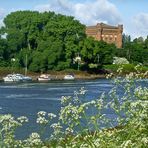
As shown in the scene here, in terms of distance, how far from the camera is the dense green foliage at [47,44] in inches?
3971

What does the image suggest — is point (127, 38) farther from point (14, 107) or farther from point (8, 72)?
point (14, 107)

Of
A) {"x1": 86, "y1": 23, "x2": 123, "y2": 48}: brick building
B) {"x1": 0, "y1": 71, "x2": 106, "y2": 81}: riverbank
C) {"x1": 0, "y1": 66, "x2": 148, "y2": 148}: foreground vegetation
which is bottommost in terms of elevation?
{"x1": 0, "y1": 71, "x2": 106, "y2": 81}: riverbank

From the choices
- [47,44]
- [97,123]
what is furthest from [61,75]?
[97,123]

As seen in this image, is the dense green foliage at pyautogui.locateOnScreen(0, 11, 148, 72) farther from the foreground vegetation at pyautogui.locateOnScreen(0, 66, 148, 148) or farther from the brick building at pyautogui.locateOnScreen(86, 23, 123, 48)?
the foreground vegetation at pyautogui.locateOnScreen(0, 66, 148, 148)

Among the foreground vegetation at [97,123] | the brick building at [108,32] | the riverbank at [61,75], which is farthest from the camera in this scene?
the brick building at [108,32]

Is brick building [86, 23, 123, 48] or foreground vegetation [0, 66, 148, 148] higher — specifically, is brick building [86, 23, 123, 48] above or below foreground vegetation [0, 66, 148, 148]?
above

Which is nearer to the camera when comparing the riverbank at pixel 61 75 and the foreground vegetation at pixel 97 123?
the foreground vegetation at pixel 97 123

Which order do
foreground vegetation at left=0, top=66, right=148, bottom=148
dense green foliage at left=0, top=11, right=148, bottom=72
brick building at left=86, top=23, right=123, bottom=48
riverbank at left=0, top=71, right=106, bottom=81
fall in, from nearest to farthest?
1. foreground vegetation at left=0, top=66, right=148, bottom=148
2. riverbank at left=0, top=71, right=106, bottom=81
3. dense green foliage at left=0, top=11, right=148, bottom=72
4. brick building at left=86, top=23, right=123, bottom=48

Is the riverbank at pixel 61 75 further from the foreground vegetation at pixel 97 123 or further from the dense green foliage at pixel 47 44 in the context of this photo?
the foreground vegetation at pixel 97 123

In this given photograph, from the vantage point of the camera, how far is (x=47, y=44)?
102625 millimetres

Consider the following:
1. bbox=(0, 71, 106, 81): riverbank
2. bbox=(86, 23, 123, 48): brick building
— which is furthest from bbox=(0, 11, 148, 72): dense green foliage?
bbox=(86, 23, 123, 48): brick building

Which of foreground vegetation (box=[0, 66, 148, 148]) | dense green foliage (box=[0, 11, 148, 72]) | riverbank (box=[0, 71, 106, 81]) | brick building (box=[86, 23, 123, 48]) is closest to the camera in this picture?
foreground vegetation (box=[0, 66, 148, 148])

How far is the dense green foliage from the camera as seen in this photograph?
3971 inches

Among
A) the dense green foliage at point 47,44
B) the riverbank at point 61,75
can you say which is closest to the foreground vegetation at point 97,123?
the riverbank at point 61,75
